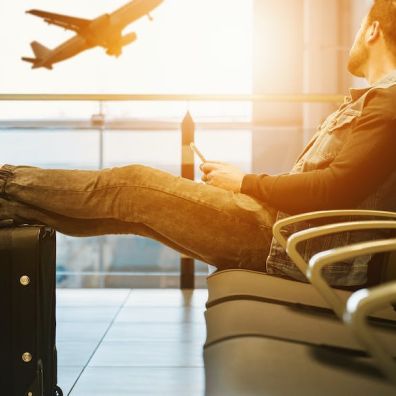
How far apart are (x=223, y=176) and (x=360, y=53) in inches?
22.3

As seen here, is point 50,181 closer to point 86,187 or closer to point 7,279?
point 86,187

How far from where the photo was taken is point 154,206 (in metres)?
1.43

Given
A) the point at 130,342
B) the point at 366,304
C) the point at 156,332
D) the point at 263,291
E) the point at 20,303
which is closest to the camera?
the point at 366,304

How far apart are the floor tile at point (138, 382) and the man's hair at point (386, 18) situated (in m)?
1.12

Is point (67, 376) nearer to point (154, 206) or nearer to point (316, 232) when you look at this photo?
point (154, 206)

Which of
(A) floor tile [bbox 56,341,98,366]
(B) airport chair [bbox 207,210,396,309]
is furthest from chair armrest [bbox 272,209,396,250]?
(A) floor tile [bbox 56,341,98,366]

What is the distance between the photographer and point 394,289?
427 millimetres

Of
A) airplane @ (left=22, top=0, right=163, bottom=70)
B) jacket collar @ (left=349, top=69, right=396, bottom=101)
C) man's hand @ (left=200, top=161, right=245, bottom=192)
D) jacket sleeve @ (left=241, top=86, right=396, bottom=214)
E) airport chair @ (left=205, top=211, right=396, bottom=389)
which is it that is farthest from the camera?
airplane @ (left=22, top=0, right=163, bottom=70)

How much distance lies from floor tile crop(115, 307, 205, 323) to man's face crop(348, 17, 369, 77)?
1200 mm

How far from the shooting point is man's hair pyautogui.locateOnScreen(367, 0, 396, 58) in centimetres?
150

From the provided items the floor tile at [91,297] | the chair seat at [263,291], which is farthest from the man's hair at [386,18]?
the floor tile at [91,297]

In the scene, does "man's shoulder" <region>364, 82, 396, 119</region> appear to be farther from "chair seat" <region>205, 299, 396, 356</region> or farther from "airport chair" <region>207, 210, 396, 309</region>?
"chair seat" <region>205, 299, 396, 356</region>

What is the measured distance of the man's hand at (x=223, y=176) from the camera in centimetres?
144

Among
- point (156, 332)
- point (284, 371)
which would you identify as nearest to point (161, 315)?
point (156, 332)
